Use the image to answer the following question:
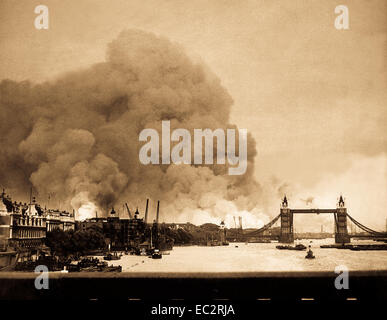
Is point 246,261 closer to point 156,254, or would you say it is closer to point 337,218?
point 337,218

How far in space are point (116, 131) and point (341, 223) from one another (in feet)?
20.1

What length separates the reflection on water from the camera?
10180 mm

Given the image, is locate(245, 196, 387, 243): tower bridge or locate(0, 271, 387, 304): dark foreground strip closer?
locate(0, 271, 387, 304): dark foreground strip

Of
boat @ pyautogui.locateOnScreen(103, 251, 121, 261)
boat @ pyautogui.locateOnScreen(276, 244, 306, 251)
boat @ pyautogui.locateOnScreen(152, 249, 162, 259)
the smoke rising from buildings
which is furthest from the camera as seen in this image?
boat @ pyautogui.locateOnScreen(276, 244, 306, 251)

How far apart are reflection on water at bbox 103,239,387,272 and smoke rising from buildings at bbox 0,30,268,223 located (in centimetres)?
116

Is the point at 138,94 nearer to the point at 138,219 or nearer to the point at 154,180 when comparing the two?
the point at 154,180

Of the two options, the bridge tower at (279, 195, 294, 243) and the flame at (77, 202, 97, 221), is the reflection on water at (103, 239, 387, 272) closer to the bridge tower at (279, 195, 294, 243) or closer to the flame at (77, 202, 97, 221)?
the bridge tower at (279, 195, 294, 243)

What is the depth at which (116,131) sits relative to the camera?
397 inches

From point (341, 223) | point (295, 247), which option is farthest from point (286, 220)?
point (295, 247)

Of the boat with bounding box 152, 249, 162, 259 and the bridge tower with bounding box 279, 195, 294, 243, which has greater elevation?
the bridge tower with bounding box 279, 195, 294, 243

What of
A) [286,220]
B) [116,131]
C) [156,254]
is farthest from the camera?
[156,254]

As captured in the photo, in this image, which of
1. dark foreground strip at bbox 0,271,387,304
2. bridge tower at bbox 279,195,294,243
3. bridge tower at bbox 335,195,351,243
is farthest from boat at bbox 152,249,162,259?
dark foreground strip at bbox 0,271,387,304
